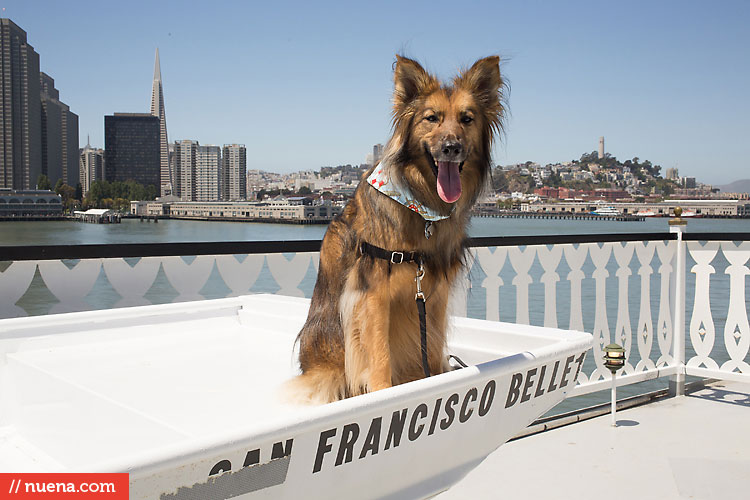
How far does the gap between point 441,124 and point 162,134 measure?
95.6 metres

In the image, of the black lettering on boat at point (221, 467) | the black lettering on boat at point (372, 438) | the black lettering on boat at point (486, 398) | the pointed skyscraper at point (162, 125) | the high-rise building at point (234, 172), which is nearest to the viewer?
the black lettering on boat at point (221, 467)

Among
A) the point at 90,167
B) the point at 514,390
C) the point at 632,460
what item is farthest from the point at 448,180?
the point at 90,167

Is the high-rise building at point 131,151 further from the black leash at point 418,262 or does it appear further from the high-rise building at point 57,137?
the black leash at point 418,262

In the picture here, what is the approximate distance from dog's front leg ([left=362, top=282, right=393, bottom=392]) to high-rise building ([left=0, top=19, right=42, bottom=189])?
274ft

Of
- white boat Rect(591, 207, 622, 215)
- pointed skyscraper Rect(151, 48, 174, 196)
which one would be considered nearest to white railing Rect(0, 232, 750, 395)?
white boat Rect(591, 207, 622, 215)

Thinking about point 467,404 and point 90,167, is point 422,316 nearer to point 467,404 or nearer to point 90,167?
point 467,404

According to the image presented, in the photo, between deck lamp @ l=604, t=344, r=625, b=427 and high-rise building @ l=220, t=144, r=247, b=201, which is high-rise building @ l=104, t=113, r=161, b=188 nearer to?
high-rise building @ l=220, t=144, r=247, b=201

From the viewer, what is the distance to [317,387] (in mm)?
1723

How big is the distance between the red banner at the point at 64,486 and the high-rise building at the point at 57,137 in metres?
85.6

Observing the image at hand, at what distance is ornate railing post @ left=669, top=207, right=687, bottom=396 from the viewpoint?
14.9 ft

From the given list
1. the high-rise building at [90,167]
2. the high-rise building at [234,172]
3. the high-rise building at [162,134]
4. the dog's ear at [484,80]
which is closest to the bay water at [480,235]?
the dog's ear at [484,80]

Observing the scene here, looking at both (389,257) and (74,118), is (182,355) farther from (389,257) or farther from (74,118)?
(74,118)

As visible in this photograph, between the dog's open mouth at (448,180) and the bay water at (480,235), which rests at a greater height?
the dog's open mouth at (448,180)

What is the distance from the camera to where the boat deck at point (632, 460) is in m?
2.87
